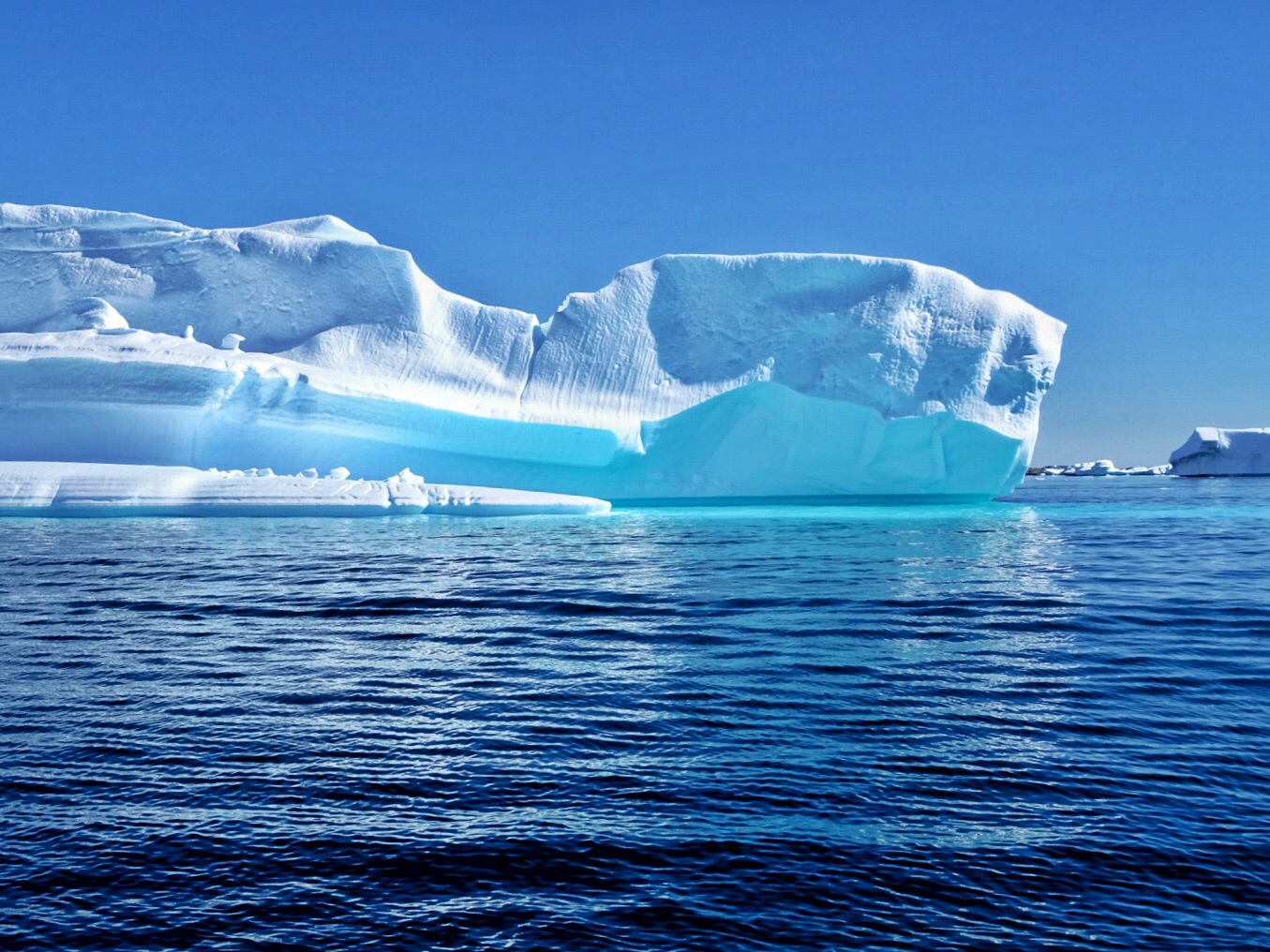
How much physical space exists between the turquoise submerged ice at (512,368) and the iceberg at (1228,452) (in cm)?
2971

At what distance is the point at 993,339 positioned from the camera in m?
20.3

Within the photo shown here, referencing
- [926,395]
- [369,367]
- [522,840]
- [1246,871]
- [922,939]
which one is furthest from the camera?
[369,367]

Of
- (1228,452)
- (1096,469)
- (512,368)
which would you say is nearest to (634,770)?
(512,368)

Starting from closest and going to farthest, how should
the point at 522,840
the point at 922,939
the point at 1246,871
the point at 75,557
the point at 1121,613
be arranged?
1. the point at 922,939
2. the point at 1246,871
3. the point at 522,840
4. the point at 1121,613
5. the point at 75,557

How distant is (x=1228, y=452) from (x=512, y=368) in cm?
3692

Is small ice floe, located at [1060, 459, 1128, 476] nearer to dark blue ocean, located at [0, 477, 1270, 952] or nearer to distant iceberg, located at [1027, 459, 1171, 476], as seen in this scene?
distant iceberg, located at [1027, 459, 1171, 476]

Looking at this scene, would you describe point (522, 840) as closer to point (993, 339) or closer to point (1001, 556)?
point (1001, 556)

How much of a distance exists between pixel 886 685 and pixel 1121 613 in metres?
2.89

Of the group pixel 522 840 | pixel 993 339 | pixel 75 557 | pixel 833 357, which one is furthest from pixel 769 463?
pixel 522 840

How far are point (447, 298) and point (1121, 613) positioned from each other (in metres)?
17.5

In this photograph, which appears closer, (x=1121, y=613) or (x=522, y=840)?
(x=522, y=840)

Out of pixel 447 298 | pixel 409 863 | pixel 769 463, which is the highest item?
pixel 447 298

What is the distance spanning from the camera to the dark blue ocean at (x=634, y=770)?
8.03 feet

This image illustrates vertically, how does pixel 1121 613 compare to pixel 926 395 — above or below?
below
